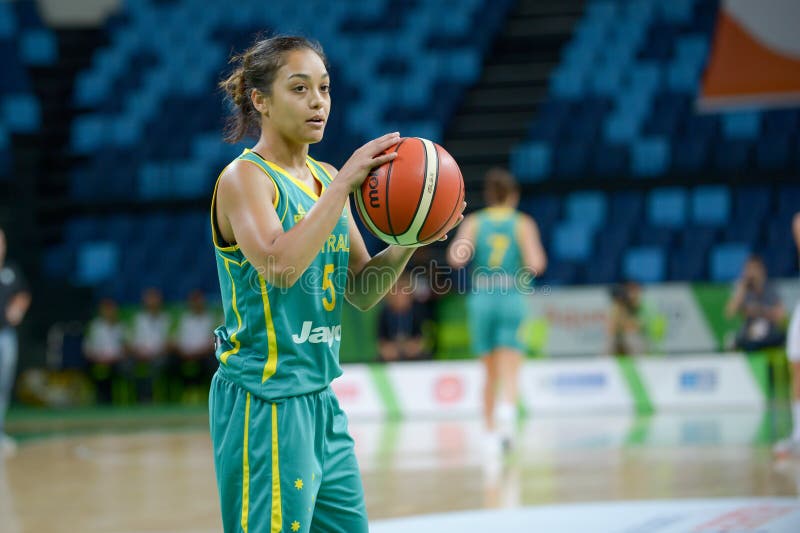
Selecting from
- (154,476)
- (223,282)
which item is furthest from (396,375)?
(223,282)

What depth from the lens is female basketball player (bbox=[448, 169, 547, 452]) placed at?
705 cm

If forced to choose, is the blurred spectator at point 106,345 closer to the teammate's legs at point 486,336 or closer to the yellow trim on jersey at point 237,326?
the teammate's legs at point 486,336

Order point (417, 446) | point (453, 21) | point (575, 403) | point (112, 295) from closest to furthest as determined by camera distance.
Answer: point (417, 446), point (575, 403), point (112, 295), point (453, 21)

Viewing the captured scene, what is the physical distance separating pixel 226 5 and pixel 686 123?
7293 millimetres

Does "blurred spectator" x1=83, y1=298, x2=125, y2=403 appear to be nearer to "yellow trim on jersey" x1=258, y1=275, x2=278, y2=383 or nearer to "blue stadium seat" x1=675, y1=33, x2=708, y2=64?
"blue stadium seat" x1=675, y1=33, x2=708, y2=64

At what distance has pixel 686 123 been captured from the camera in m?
12.4

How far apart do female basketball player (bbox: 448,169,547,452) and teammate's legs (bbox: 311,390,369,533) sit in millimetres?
4545

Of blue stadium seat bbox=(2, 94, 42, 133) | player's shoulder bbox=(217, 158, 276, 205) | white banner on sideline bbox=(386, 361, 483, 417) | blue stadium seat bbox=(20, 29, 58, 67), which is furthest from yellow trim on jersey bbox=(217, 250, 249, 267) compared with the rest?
blue stadium seat bbox=(20, 29, 58, 67)

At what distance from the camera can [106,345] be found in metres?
12.0

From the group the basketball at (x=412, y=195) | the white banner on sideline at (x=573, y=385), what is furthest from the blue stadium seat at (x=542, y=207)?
the basketball at (x=412, y=195)

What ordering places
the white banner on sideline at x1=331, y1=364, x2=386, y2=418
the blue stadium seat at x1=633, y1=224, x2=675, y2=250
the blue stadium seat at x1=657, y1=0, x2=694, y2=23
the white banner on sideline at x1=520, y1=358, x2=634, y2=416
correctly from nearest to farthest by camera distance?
the white banner on sideline at x1=520, y1=358, x2=634, y2=416
the white banner on sideline at x1=331, y1=364, x2=386, y2=418
the blue stadium seat at x1=633, y1=224, x2=675, y2=250
the blue stadium seat at x1=657, y1=0, x2=694, y2=23

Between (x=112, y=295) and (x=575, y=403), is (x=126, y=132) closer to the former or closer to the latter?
(x=112, y=295)

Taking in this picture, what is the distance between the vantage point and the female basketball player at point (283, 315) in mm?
2330

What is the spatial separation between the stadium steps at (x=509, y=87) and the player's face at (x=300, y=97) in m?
10.7
